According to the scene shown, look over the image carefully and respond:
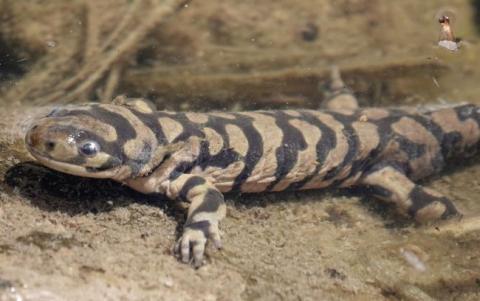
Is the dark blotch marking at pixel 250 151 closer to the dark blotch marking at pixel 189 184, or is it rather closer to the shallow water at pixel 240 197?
the shallow water at pixel 240 197

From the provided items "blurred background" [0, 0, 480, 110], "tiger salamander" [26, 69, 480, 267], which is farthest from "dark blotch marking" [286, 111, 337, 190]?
"blurred background" [0, 0, 480, 110]

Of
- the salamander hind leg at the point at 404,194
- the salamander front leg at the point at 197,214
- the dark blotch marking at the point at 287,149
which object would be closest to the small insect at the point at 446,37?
the salamander hind leg at the point at 404,194

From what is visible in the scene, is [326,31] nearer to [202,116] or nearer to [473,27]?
[473,27]

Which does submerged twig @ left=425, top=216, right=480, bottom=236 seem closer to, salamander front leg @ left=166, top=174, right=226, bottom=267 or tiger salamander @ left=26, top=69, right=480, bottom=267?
tiger salamander @ left=26, top=69, right=480, bottom=267

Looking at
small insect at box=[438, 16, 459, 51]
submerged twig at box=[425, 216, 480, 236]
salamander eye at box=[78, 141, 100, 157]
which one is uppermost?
small insect at box=[438, 16, 459, 51]

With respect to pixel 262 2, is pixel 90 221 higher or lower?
lower

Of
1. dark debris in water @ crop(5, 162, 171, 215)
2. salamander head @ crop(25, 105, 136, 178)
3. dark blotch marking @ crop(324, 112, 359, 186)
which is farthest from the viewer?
dark blotch marking @ crop(324, 112, 359, 186)

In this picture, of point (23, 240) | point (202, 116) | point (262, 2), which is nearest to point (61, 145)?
point (23, 240)
